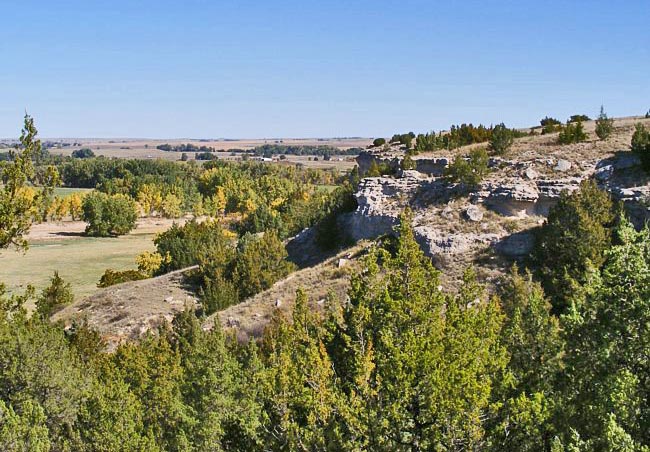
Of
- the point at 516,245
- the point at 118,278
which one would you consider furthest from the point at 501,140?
the point at 118,278

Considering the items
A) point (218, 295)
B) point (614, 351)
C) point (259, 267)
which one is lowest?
point (218, 295)

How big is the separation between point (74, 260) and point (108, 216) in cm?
2425

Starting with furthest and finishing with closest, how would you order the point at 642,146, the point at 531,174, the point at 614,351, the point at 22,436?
the point at 531,174 < the point at 642,146 < the point at 22,436 < the point at 614,351

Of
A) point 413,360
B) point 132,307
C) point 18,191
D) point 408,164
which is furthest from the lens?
point 408,164

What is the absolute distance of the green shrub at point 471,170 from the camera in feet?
144

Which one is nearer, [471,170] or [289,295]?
[289,295]

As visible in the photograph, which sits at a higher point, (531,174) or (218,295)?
(531,174)

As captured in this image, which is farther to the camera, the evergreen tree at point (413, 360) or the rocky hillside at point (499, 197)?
the rocky hillside at point (499, 197)

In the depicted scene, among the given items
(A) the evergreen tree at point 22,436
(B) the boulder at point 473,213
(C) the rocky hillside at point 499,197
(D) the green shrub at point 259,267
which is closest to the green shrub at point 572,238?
(C) the rocky hillside at point 499,197

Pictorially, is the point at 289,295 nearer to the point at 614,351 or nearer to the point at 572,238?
the point at 572,238

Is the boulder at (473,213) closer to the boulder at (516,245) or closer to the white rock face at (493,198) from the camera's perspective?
the white rock face at (493,198)

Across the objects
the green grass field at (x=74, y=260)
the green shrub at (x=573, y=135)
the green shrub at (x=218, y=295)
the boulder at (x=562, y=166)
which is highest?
the green shrub at (x=573, y=135)

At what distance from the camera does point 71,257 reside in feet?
276

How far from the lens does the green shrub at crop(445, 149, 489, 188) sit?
144 feet
